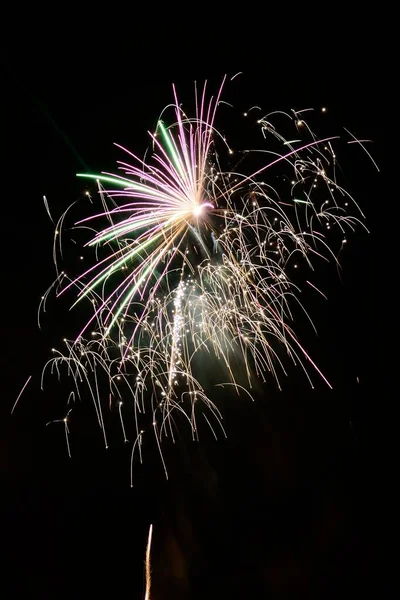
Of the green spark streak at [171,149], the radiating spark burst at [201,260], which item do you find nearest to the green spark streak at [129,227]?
the radiating spark burst at [201,260]

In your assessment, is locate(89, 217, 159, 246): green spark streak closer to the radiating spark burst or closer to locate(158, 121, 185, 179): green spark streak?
the radiating spark burst

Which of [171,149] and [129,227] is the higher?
[171,149]

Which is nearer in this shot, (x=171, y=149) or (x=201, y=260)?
(x=171, y=149)

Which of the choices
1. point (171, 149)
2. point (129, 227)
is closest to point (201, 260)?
point (129, 227)

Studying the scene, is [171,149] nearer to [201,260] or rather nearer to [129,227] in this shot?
[129,227]

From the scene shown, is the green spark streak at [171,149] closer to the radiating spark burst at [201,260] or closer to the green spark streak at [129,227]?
the radiating spark burst at [201,260]

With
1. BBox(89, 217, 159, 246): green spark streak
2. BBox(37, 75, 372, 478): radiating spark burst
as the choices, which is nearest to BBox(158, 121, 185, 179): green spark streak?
BBox(37, 75, 372, 478): radiating spark burst

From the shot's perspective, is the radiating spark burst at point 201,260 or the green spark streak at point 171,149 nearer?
the green spark streak at point 171,149

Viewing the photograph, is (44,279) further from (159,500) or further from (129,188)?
(159,500)
